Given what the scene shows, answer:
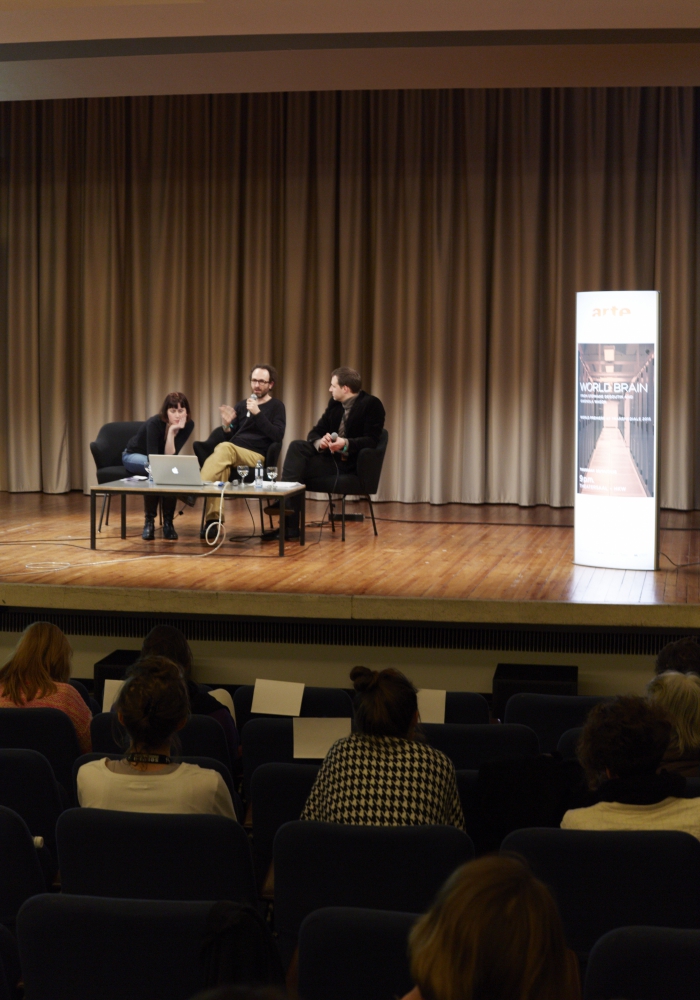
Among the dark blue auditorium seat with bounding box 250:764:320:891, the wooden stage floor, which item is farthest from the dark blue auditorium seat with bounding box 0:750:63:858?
the wooden stage floor

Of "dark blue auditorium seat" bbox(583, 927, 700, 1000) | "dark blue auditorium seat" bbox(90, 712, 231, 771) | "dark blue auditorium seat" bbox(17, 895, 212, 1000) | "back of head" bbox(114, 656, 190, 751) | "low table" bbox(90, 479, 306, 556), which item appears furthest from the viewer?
"low table" bbox(90, 479, 306, 556)

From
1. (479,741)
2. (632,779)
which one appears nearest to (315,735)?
(479,741)

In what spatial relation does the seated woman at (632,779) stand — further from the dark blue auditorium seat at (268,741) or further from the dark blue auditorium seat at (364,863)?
the dark blue auditorium seat at (268,741)

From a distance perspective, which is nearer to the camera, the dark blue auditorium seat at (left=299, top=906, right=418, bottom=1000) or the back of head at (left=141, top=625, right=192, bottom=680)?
the dark blue auditorium seat at (left=299, top=906, right=418, bottom=1000)

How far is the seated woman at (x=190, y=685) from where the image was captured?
346 cm

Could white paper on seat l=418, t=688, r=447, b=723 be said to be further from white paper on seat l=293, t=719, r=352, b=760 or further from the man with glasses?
the man with glasses

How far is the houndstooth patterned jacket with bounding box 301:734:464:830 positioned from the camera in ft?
7.89

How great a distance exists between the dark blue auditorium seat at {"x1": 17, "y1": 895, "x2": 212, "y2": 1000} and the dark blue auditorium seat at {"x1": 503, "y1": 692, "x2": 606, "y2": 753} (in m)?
2.05

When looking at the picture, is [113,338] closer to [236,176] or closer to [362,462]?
[236,176]

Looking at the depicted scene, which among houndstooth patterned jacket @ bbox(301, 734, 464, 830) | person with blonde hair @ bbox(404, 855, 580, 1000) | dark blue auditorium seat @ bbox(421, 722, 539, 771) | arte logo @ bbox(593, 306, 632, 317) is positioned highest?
arte logo @ bbox(593, 306, 632, 317)

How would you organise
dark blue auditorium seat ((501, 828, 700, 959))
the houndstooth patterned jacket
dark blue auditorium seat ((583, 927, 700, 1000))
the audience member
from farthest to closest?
1. the audience member
2. the houndstooth patterned jacket
3. dark blue auditorium seat ((501, 828, 700, 959))
4. dark blue auditorium seat ((583, 927, 700, 1000))

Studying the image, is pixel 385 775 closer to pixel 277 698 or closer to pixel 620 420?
pixel 277 698

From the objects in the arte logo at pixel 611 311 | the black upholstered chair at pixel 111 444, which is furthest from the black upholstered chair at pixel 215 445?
the arte logo at pixel 611 311

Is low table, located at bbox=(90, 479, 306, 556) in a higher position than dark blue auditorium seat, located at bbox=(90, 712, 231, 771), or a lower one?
higher
